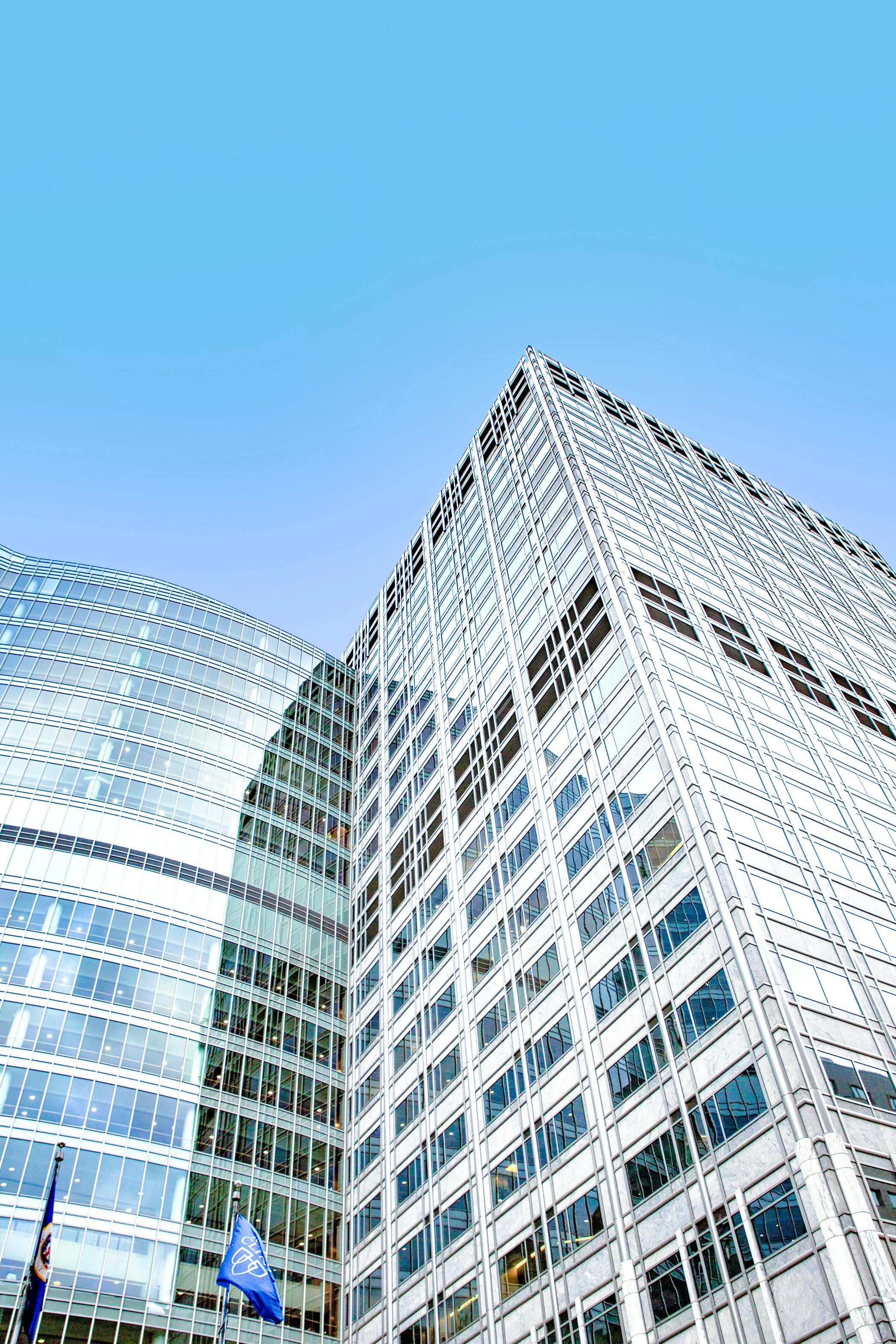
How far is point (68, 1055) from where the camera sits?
47000mm

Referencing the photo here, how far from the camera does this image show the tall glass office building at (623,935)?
2769 centimetres

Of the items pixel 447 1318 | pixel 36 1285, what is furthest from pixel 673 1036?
pixel 36 1285

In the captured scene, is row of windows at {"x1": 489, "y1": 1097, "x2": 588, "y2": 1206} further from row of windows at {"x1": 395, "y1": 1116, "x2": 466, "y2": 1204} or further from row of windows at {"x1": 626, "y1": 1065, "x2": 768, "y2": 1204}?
row of windows at {"x1": 626, "y1": 1065, "x2": 768, "y2": 1204}

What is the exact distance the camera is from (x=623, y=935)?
36.3 meters

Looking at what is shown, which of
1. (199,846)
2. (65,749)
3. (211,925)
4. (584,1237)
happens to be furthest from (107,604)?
(584,1237)

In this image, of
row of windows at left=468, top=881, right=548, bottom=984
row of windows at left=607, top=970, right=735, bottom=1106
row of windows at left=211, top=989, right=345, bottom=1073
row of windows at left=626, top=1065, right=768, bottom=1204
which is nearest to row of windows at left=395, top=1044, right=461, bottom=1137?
row of windows at left=468, top=881, right=548, bottom=984

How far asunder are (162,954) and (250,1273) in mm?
24463

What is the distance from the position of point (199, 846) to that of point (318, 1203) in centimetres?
2018

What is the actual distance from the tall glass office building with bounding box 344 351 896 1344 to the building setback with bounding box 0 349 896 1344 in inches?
6.5

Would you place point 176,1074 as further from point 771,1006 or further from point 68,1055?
point 771,1006

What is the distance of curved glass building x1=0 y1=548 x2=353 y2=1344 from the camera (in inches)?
1718

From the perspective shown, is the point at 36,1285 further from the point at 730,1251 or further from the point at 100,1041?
the point at 100,1041

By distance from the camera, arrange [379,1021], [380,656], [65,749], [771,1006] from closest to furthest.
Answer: [771,1006], [379,1021], [65,749], [380,656]

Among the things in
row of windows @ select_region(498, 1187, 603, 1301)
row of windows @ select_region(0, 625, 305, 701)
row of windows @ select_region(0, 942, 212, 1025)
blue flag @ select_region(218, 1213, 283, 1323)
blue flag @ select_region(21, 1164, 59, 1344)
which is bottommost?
blue flag @ select_region(21, 1164, 59, 1344)
